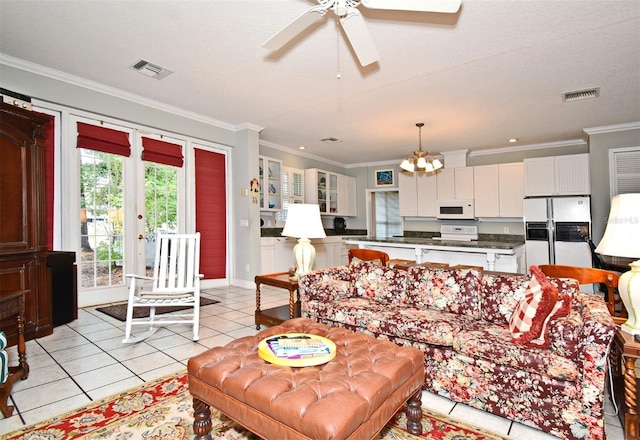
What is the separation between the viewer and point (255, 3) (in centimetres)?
239

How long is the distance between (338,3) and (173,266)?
9.24ft

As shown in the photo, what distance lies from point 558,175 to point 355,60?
4679 millimetres

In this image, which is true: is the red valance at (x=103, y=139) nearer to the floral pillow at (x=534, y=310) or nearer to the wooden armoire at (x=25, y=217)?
the wooden armoire at (x=25, y=217)

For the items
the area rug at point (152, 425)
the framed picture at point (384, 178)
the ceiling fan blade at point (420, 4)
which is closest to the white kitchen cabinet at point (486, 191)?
the framed picture at point (384, 178)

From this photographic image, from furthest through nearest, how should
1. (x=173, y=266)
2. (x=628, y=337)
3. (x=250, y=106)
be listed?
(x=250, y=106), (x=173, y=266), (x=628, y=337)

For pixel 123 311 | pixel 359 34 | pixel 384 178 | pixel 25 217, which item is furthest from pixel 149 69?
pixel 384 178

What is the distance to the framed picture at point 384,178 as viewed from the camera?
26.5 ft

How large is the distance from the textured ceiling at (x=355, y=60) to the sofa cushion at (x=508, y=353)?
2.28 m

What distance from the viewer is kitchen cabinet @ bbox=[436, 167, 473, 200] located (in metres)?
6.75

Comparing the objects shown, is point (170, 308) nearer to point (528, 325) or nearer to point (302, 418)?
point (302, 418)

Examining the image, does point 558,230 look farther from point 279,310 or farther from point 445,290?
point 279,310

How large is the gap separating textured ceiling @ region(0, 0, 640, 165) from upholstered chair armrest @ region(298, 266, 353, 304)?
2068mm

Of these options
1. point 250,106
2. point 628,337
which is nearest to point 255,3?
point 250,106

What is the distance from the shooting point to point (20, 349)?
210 centimetres
